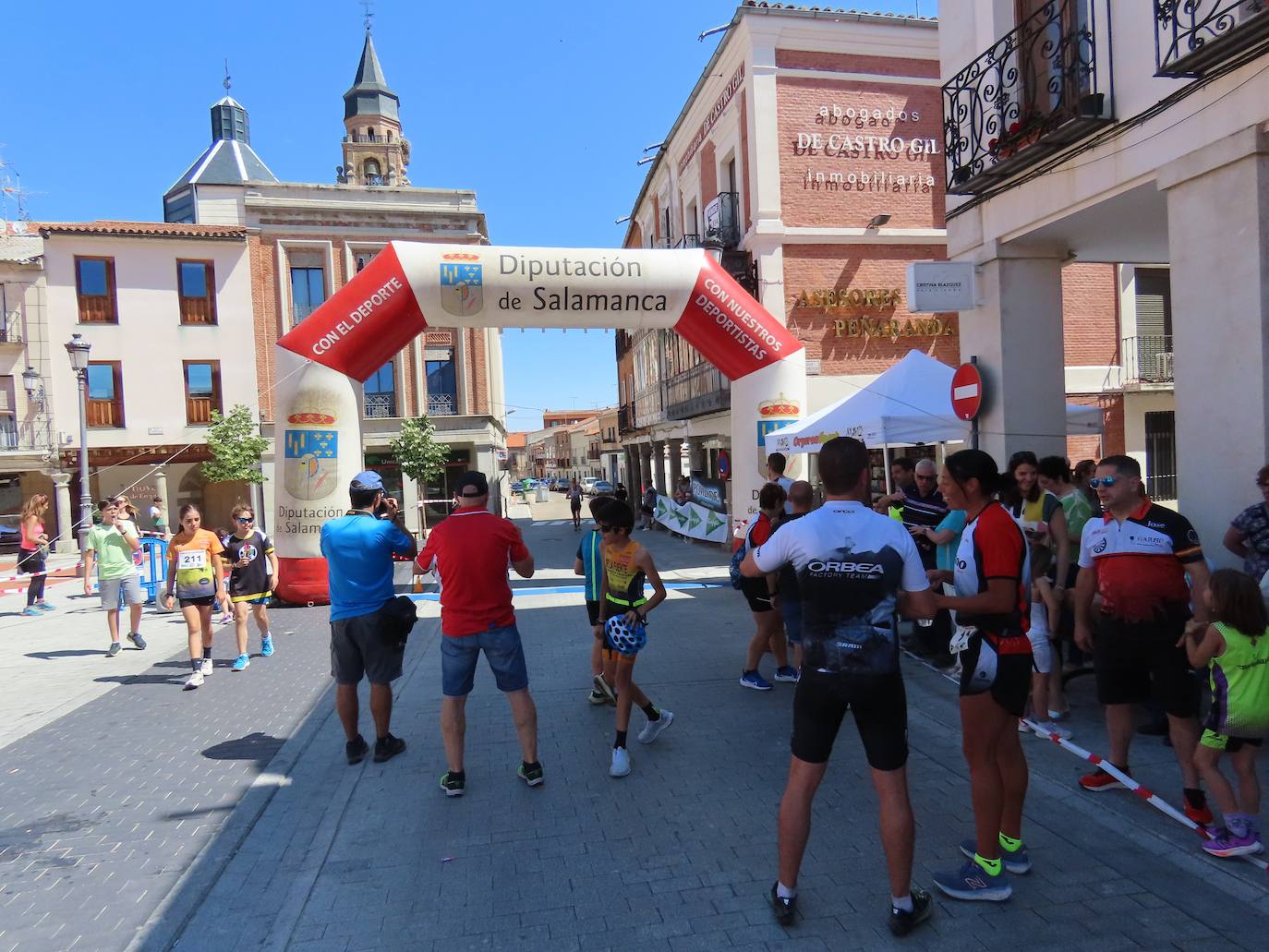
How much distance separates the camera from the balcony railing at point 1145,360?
15820mm

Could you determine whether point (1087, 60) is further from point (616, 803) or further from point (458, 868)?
point (458, 868)

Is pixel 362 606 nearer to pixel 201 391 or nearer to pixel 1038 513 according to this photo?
pixel 1038 513

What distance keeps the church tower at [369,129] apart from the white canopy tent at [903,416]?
4730 centimetres

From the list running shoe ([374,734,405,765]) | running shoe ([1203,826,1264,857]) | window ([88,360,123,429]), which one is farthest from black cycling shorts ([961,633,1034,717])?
window ([88,360,123,429])

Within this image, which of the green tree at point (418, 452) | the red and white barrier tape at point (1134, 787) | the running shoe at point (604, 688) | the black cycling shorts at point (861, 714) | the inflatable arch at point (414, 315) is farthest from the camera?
the green tree at point (418, 452)

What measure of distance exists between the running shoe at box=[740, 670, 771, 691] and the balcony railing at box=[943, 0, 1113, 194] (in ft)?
16.0

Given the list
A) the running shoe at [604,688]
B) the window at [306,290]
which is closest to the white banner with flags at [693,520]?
the running shoe at [604,688]

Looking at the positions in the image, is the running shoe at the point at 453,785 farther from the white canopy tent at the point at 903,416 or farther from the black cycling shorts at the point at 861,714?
the white canopy tent at the point at 903,416

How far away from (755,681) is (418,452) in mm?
20629

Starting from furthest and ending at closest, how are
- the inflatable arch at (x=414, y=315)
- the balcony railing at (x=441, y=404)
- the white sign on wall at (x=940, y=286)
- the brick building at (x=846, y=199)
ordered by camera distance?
the balcony railing at (x=441, y=404)
the brick building at (x=846, y=199)
the inflatable arch at (x=414, y=315)
the white sign on wall at (x=940, y=286)

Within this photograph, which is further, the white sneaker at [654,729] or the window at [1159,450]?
Result: the window at [1159,450]

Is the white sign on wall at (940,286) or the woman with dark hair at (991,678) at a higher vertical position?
the white sign on wall at (940,286)

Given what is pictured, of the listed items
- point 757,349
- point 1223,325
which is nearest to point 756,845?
point 1223,325

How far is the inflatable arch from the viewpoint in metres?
10.2
